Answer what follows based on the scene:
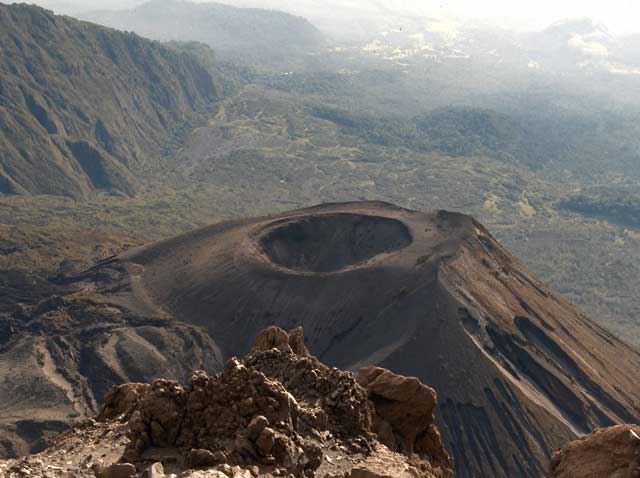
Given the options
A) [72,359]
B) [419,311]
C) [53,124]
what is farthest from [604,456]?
[53,124]

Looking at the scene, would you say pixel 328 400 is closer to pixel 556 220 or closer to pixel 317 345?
pixel 317 345

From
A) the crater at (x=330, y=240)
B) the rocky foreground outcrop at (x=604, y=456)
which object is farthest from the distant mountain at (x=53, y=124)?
the rocky foreground outcrop at (x=604, y=456)

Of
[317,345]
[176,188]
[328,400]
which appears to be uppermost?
[328,400]

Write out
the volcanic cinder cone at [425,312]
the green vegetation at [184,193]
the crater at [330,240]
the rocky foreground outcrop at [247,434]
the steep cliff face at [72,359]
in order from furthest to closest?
the green vegetation at [184,193], the crater at [330,240], the steep cliff face at [72,359], the volcanic cinder cone at [425,312], the rocky foreground outcrop at [247,434]

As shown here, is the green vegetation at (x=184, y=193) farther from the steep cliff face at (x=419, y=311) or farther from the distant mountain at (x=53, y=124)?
the steep cliff face at (x=419, y=311)

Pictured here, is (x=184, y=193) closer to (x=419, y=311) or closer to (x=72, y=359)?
(x=72, y=359)

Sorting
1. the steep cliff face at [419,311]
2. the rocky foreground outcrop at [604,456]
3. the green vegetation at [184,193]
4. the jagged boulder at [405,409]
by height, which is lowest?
the green vegetation at [184,193]

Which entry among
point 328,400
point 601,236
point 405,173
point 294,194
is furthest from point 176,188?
point 328,400
